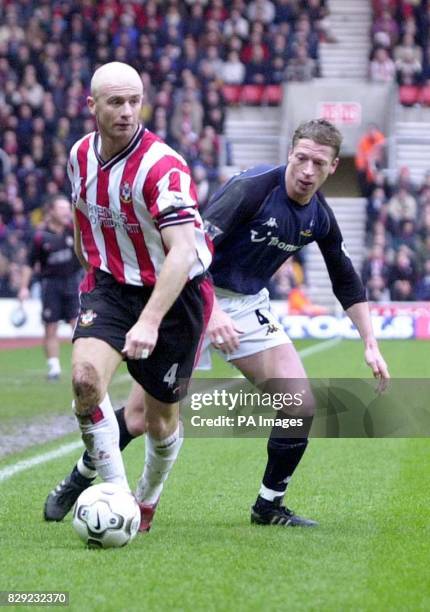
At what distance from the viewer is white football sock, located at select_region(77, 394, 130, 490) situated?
5570mm

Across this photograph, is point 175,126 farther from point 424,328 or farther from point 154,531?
point 154,531

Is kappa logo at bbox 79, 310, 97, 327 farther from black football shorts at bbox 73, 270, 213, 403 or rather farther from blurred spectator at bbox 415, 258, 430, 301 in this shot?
blurred spectator at bbox 415, 258, 430, 301

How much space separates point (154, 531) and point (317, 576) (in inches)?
51.6

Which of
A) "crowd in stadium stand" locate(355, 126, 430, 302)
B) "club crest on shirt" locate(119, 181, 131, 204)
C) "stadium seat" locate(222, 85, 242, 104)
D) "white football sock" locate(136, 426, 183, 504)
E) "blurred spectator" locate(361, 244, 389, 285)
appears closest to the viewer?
"club crest on shirt" locate(119, 181, 131, 204)

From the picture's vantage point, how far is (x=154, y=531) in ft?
19.9

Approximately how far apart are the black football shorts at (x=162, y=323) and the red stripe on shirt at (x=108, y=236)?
0.18 feet

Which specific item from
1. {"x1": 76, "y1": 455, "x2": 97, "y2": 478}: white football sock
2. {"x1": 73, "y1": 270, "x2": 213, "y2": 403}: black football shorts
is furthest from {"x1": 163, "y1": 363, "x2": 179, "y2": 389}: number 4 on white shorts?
{"x1": 76, "y1": 455, "x2": 97, "y2": 478}: white football sock

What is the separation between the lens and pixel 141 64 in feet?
92.2

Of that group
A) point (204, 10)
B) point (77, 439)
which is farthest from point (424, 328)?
point (77, 439)

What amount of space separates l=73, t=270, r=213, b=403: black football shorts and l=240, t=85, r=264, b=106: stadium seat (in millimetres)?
23258

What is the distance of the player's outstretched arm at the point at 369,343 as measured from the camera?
20.9ft

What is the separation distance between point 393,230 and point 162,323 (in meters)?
19.2

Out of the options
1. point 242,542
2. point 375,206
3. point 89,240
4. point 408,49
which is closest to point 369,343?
point 242,542

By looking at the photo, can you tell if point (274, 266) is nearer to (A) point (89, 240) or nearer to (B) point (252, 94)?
(A) point (89, 240)
